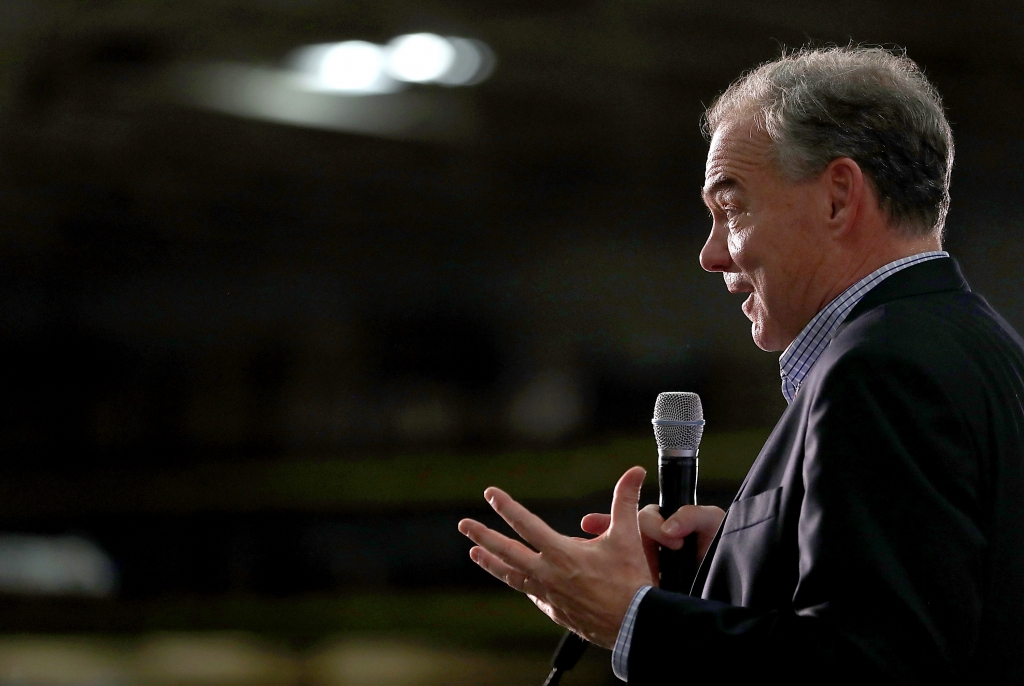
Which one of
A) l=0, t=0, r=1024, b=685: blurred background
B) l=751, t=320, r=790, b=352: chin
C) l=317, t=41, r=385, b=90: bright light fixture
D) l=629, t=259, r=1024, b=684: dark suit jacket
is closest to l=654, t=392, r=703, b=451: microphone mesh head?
l=751, t=320, r=790, b=352: chin

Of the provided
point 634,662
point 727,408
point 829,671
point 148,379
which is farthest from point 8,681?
point 829,671

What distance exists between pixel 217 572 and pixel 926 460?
2536 mm

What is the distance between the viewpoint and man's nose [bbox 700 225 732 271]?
1.34m

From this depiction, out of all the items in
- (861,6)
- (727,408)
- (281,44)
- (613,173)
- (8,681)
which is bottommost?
(8,681)

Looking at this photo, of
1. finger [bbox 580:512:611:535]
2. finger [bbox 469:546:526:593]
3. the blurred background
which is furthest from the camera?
the blurred background

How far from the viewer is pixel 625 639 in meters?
1.01

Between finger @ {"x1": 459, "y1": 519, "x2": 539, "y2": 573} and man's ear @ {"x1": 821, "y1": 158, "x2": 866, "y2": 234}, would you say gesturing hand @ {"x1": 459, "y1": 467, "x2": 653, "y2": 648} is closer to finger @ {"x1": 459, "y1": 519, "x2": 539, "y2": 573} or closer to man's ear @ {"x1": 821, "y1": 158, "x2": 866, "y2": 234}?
finger @ {"x1": 459, "y1": 519, "x2": 539, "y2": 573}

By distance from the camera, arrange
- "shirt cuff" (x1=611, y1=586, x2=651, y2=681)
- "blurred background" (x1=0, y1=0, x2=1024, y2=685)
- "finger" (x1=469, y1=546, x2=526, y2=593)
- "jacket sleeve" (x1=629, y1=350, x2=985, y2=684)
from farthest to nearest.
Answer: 1. "blurred background" (x1=0, y1=0, x2=1024, y2=685)
2. "finger" (x1=469, y1=546, x2=526, y2=593)
3. "shirt cuff" (x1=611, y1=586, x2=651, y2=681)
4. "jacket sleeve" (x1=629, y1=350, x2=985, y2=684)

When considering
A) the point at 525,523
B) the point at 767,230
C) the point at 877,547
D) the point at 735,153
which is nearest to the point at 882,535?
the point at 877,547

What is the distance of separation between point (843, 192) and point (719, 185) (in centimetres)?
18

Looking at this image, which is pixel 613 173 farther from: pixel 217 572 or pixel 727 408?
pixel 217 572

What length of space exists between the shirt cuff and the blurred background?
5.80 ft

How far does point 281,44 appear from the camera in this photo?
119 inches

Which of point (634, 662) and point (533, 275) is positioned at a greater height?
point (533, 275)
